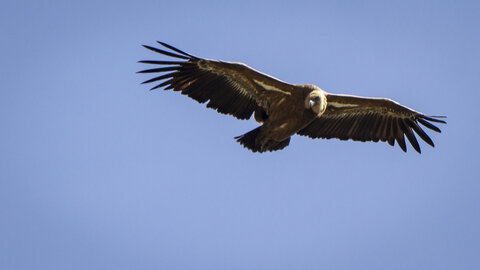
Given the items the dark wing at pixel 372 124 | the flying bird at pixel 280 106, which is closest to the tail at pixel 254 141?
the flying bird at pixel 280 106

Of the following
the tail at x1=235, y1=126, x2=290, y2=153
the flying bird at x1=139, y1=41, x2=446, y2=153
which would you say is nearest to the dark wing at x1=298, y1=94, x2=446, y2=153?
the flying bird at x1=139, y1=41, x2=446, y2=153

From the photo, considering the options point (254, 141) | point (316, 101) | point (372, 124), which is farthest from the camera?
point (372, 124)

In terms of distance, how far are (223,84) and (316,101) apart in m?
1.62

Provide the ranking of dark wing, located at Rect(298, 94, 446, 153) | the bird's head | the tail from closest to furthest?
the bird's head → the tail → dark wing, located at Rect(298, 94, 446, 153)

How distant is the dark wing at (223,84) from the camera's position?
1103cm

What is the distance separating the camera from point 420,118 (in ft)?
39.7

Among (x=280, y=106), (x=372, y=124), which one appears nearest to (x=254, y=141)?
(x=280, y=106)

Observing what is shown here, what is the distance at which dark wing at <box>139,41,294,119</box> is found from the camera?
11.0 meters

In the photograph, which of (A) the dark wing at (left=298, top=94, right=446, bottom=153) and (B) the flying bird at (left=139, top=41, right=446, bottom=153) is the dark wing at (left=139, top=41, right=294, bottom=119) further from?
Result: (A) the dark wing at (left=298, top=94, right=446, bottom=153)

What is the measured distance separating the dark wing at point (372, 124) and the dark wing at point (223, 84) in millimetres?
1201

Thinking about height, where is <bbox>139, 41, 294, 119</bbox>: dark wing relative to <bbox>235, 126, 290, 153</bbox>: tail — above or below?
above

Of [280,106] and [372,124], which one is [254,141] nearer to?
[280,106]

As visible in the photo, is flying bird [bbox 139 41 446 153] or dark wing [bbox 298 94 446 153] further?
dark wing [bbox 298 94 446 153]

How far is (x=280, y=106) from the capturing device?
11.3 meters
